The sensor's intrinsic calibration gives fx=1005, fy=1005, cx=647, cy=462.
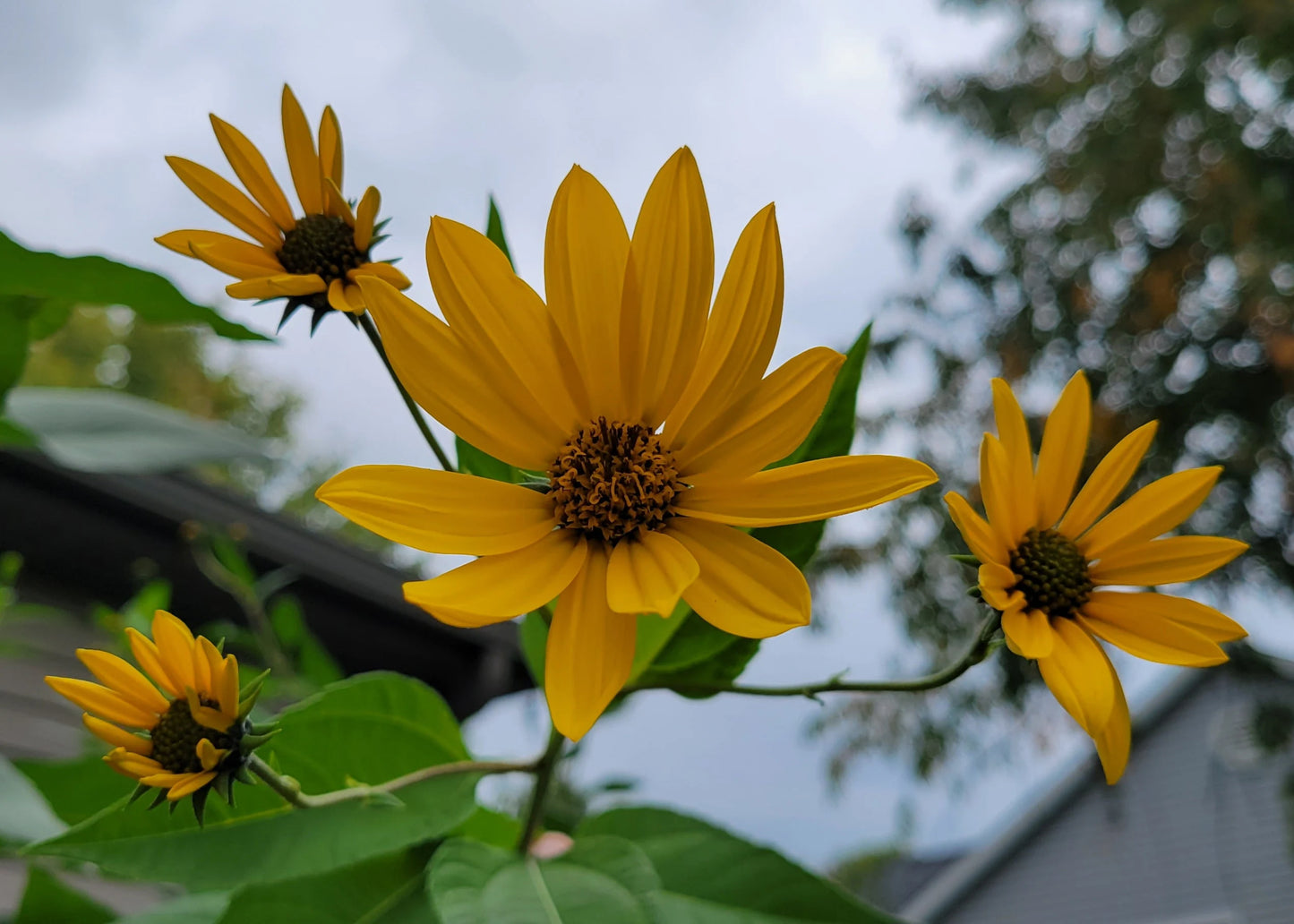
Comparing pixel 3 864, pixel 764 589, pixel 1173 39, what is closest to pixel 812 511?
pixel 764 589

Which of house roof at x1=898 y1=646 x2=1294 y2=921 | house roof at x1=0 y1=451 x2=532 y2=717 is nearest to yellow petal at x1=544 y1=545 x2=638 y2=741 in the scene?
house roof at x1=0 y1=451 x2=532 y2=717

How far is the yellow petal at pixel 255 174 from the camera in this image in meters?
0.47

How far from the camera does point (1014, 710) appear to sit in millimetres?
9211

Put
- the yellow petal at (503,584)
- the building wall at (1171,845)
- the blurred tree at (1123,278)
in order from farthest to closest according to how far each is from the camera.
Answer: the building wall at (1171,845)
the blurred tree at (1123,278)
the yellow petal at (503,584)

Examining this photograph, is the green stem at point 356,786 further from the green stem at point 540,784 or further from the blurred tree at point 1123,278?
the blurred tree at point 1123,278

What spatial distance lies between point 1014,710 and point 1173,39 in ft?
20.1

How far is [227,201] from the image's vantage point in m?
→ 0.47

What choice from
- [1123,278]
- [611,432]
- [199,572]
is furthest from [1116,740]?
[1123,278]

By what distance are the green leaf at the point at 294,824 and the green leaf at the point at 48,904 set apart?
0.68 feet

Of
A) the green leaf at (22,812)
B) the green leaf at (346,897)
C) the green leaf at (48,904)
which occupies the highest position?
the green leaf at (22,812)

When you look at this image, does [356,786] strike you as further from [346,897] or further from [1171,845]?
[1171,845]

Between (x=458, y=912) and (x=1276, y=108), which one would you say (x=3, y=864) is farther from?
(x=1276, y=108)

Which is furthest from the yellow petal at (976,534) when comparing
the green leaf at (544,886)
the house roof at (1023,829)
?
the house roof at (1023,829)

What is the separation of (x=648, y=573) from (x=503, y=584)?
0.05 meters
